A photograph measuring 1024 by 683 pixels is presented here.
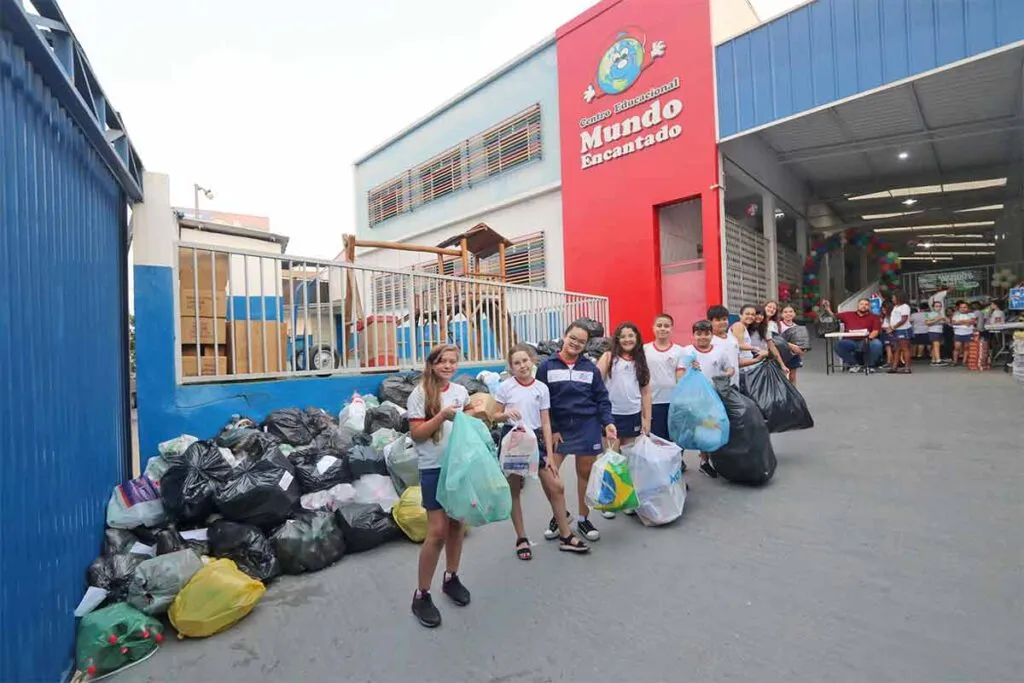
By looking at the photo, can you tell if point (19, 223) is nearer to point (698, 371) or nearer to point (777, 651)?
point (777, 651)

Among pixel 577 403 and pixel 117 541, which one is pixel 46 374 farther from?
pixel 577 403

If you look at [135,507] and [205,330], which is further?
[205,330]

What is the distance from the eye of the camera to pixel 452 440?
8.95ft

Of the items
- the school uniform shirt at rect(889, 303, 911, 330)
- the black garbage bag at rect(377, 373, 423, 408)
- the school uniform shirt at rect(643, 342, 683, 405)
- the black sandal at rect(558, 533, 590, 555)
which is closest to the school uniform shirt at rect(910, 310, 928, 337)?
the school uniform shirt at rect(889, 303, 911, 330)

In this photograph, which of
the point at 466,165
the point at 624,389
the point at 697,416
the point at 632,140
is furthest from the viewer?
the point at 466,165

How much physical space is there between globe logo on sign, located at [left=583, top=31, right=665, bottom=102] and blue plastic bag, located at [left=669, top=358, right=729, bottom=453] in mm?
8979

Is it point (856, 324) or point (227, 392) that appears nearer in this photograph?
point (227, 392)

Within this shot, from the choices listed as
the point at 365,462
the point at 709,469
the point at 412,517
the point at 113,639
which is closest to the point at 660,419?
the point at 709,469

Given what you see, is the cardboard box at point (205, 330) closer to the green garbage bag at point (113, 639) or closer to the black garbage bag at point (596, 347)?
the green garbage bag at point (113, 639)

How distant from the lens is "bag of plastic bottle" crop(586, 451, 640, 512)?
3342mm

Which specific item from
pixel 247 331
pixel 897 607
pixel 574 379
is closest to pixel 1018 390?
pixel 897 607

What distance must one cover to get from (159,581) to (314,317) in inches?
160

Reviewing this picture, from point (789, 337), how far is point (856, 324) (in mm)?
5790

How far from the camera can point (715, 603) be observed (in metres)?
2.70
